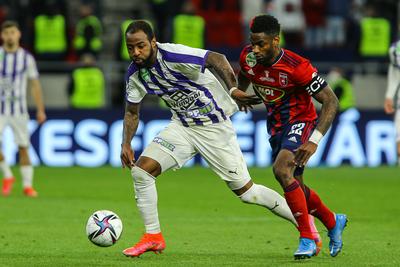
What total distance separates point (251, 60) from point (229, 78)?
Answer: 302mm

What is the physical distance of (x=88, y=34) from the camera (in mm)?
22266

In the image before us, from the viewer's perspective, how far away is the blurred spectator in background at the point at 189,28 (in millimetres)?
22750

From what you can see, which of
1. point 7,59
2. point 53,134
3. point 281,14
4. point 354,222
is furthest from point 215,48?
point 354,222

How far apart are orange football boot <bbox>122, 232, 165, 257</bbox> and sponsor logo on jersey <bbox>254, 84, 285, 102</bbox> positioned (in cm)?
142

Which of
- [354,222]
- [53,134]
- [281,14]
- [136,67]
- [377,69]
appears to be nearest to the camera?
[136,67]

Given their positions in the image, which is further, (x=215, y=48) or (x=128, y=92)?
(x=215, y=48)

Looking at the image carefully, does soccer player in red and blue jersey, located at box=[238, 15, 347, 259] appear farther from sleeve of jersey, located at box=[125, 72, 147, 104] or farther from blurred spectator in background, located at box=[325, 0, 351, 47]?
blurred spectator in background, located at box=[325, 0, 351, 47]

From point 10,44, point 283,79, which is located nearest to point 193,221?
point 283,79

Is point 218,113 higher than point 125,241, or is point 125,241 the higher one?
point 218,113

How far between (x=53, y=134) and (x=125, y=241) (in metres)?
9.23

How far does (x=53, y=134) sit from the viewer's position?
63.3ft

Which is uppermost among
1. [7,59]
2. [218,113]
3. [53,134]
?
[218,113]

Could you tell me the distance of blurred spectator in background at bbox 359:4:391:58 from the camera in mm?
23281

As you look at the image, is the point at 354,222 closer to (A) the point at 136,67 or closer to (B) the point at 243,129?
(A) the point at 136,67
